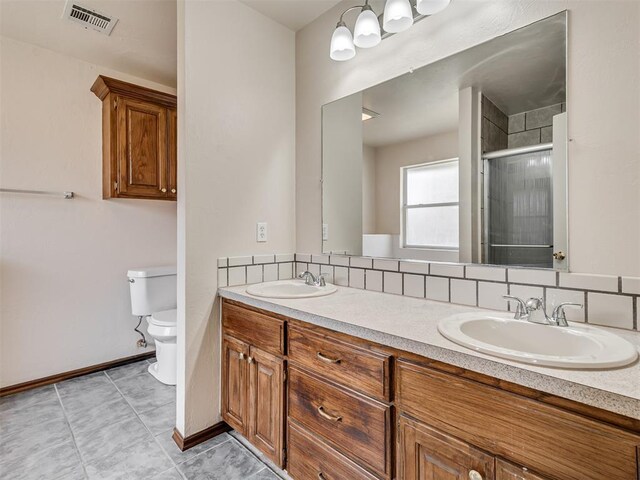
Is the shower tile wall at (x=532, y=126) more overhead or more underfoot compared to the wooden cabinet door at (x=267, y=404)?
more overhead

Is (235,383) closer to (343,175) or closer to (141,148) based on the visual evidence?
(343,175)

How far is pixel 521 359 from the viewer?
754 mm

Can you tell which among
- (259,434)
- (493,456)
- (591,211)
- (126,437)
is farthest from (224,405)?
(591,211)

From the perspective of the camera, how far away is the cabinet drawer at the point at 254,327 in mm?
1421

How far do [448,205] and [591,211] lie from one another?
51cm

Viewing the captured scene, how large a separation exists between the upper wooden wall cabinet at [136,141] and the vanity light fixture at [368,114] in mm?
1688

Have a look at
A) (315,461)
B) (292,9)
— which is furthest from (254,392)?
(292,9)

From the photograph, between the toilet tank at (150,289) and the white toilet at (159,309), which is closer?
the white toilet at (159,309)

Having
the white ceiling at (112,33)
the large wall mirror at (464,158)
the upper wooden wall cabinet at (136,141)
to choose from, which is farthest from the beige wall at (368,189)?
the upper wooden wall cabinet at (136,141)

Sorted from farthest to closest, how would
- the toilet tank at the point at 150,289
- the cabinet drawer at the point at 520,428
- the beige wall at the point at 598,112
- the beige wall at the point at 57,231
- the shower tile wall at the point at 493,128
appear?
the toilet tank at the point at 150,289
the beige wall at the point at 57,231
the shower tile wall at the point at 493,128
the beige wall at the point at 598,112
the cabinet drawer at the point at 520,428

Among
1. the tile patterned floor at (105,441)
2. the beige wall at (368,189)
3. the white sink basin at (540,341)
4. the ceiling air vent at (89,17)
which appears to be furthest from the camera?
the ceiling air vent at (89,17)

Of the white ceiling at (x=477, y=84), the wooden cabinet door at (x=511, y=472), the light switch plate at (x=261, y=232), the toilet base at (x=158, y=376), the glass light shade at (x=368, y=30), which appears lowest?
the toilet base at (x=158, y=376)

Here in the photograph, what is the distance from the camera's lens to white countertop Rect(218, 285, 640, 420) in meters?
0.65

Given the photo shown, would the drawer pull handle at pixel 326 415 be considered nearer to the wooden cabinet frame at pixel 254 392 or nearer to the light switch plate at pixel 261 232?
the wooden cabinet frame at pixel 254 392
